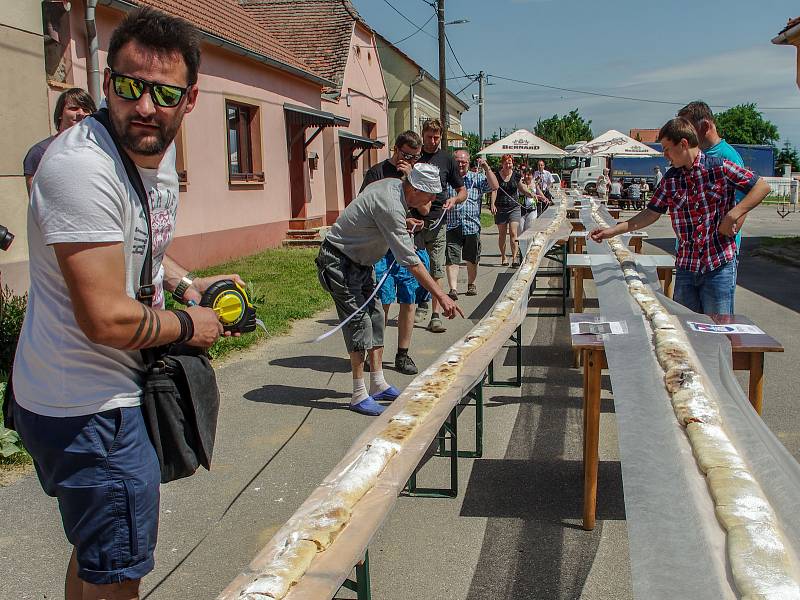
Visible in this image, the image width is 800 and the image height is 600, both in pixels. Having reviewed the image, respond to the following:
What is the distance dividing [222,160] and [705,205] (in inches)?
432

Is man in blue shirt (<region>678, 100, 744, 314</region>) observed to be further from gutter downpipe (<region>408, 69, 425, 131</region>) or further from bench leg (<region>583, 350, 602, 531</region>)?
gutter downpipe (<region>408, 69, 425, 131</region>)

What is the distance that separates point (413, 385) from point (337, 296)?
6.55ft

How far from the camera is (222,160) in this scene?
46.7ft

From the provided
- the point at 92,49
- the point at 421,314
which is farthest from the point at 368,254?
the point at 92,49

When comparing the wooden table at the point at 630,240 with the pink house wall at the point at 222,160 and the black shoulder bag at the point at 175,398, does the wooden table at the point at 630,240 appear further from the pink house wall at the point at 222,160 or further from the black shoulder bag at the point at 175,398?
the black shoulder bag at the point at 175,398

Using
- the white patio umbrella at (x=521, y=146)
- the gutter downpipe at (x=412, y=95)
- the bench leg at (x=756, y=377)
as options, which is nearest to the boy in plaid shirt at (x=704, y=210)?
the bench leg at (x=756, y=377)

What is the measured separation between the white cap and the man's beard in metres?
3.12

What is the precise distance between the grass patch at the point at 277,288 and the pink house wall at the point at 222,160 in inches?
18.1

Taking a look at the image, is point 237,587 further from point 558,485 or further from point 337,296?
point 337,296

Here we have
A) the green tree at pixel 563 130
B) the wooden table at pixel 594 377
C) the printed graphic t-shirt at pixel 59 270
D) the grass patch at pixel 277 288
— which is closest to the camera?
the printed graphic t-shirt at pixel 59 270

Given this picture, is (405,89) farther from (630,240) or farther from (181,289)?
(181,289)

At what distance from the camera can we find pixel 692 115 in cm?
527

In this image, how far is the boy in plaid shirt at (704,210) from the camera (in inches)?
186

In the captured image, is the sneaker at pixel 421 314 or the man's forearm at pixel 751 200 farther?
the sneaker at pixel 421 314
